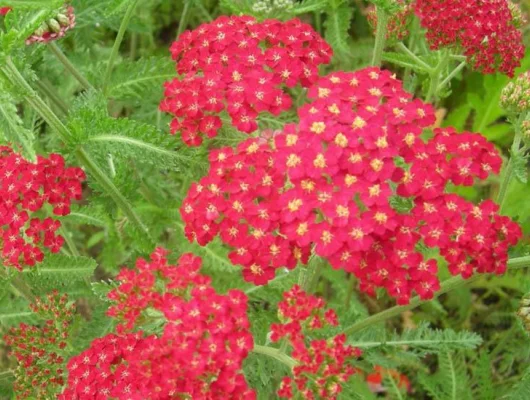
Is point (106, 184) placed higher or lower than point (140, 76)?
lower

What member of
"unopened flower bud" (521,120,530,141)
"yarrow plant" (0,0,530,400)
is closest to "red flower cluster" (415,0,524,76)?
"yarrow plant" (0,0,530,400)

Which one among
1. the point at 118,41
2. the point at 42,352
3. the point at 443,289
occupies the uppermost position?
the point at 118,41

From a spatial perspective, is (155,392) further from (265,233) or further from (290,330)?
(265,233)

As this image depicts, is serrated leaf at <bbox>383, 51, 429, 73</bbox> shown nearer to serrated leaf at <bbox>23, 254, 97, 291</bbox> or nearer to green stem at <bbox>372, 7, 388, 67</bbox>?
green stem at <bbox>372, 7, 388, 67</bbox>

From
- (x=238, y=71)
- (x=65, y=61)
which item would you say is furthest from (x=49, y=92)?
(x=238, y=71)

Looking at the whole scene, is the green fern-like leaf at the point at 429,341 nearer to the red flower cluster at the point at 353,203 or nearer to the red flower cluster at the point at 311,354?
the red flower cluster at the point at 353,203

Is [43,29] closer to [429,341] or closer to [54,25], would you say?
[54,25]

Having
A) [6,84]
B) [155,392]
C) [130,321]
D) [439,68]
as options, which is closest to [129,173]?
[6,84]
